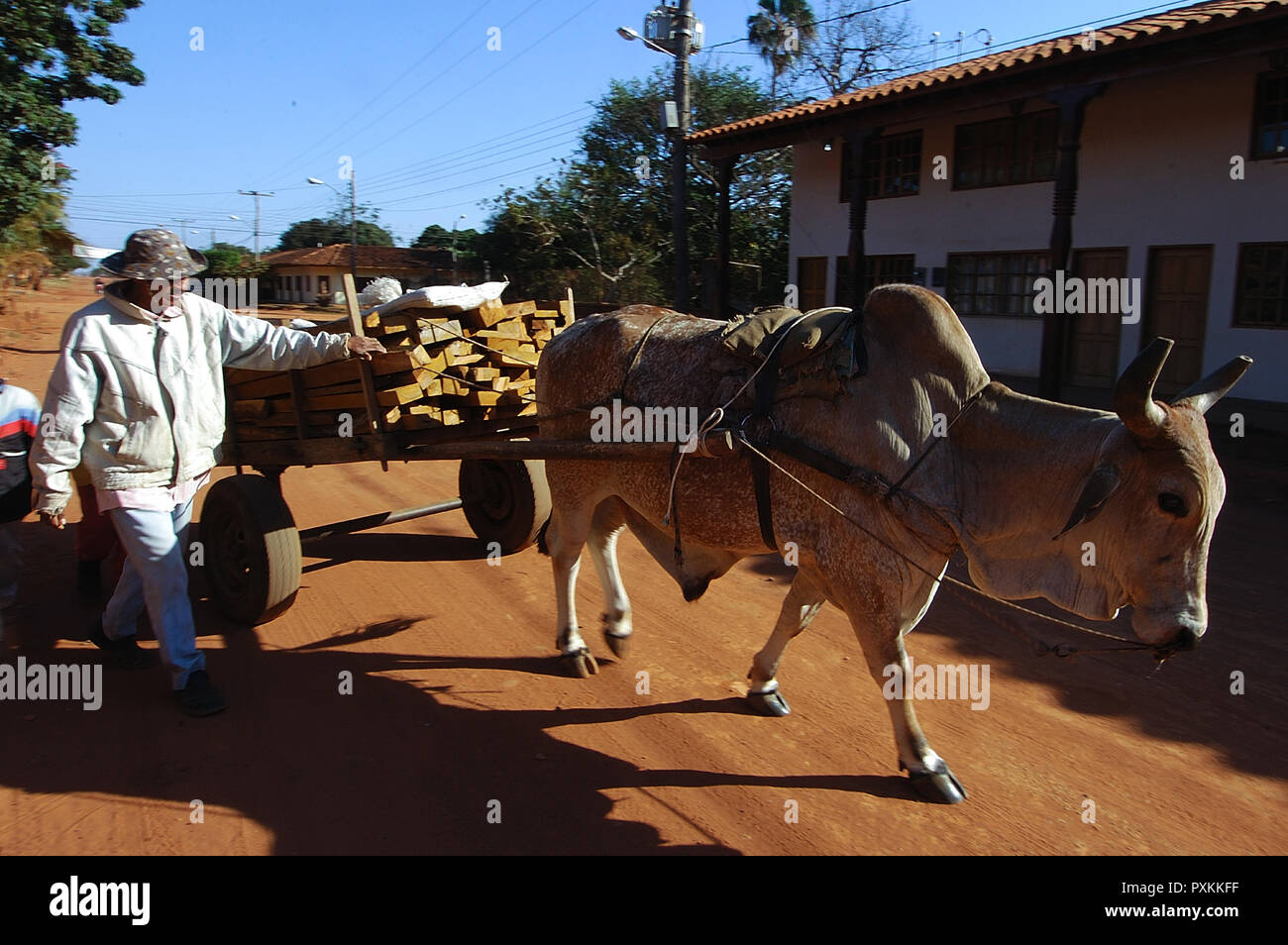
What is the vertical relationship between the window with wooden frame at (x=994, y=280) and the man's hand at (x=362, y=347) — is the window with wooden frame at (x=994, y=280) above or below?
above

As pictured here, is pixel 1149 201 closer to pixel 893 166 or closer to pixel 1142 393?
pixel 893 166

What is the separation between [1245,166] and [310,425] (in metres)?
12.0

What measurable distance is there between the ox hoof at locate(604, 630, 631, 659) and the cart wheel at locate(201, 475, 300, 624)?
1.75 meters

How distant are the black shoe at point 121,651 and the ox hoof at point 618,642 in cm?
243

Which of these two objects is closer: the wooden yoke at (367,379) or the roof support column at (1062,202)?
the wooden yoke at (367,379)

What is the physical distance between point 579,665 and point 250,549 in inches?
74.5

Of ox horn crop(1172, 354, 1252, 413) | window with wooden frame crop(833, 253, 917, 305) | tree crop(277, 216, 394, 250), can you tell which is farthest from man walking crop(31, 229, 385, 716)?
tree crop(277, 216, 394, 250)

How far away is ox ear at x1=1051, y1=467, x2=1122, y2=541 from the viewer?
3086 millimetres

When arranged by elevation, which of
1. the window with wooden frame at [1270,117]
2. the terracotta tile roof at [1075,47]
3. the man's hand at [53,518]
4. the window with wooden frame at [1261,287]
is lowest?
the man's hand at [53,518]

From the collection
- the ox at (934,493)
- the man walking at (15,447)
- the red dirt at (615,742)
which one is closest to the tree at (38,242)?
the red dirt at (615,742)

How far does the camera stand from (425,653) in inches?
199

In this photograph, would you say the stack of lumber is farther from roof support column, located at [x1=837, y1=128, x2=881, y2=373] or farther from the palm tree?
the palm tree

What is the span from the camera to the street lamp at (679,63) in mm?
16406

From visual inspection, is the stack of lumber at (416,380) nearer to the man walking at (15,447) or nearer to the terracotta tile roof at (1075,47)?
the man walking at (15,447)
